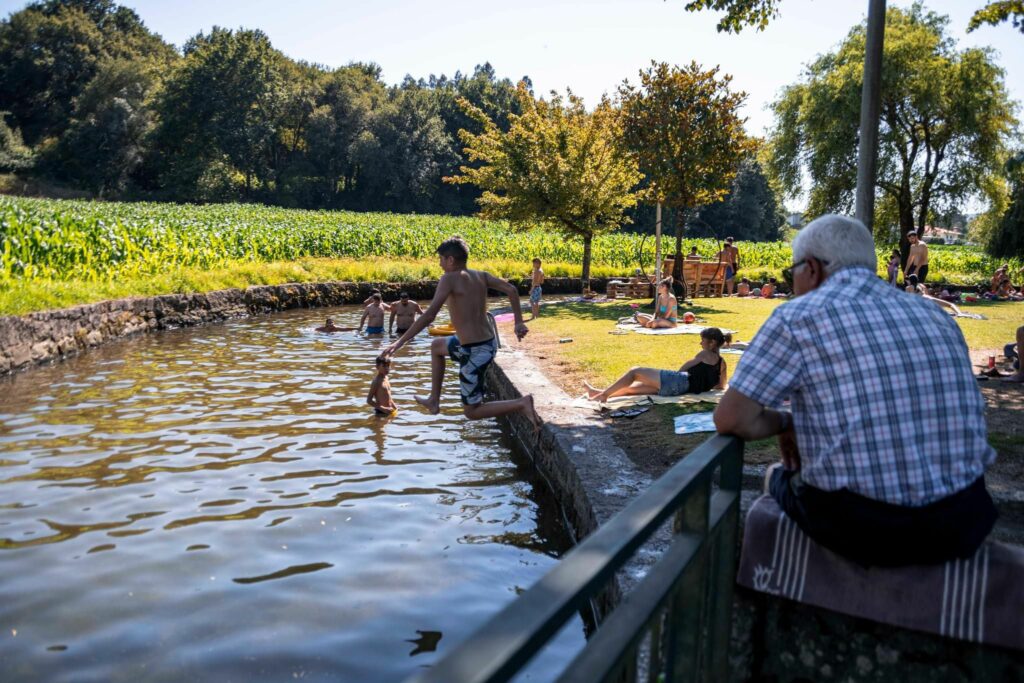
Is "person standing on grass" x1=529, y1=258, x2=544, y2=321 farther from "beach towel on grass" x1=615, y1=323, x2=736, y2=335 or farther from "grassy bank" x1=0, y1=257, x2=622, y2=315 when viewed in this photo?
"grassy bank" x1=0, y1=257, x2=622, y2=315

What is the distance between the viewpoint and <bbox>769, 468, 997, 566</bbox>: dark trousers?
238cm

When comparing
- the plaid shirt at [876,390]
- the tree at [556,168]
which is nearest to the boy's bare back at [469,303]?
the plaid shirt at [876,390]

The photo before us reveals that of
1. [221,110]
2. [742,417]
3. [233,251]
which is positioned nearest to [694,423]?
[742,417]

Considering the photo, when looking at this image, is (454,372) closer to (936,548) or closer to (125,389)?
(125,389)

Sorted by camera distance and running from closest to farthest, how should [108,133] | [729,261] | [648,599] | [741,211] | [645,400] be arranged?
1. [648,599]
2. [645,400]
3. [729,261]
4. [108,133]
5. [741,211]

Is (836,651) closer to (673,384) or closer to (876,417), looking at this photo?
(876,417)

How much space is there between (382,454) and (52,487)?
2933 mm

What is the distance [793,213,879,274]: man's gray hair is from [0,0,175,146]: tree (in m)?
92.0

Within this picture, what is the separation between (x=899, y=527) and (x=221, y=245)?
89.6 ft

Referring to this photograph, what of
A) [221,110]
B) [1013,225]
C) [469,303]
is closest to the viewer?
[469,303]

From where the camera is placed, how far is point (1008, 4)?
402 inches

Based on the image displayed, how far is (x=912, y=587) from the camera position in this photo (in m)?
2.43

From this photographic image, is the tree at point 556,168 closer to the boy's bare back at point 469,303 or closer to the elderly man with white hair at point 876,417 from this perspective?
the boy's bare back at point 469,303

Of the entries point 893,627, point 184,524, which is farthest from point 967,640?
point 184,524
